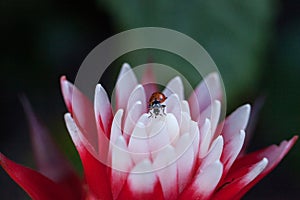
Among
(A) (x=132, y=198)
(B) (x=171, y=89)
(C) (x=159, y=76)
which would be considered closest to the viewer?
(A) (x=132, y=198)

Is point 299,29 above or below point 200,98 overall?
above

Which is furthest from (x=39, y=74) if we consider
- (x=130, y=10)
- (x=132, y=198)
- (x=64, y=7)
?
(x=132, y=198)

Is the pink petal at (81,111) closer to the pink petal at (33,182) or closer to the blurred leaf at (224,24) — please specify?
the pink petal at (33,182)

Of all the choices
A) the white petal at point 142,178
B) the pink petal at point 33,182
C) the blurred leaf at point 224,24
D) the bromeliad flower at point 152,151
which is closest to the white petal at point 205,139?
the bromeliad flower at point 152,151

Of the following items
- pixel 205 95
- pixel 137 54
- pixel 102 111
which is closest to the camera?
pixel 102 111

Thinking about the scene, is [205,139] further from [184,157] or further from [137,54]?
[137,54]

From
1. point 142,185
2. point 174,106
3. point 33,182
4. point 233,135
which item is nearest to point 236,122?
point 233,135

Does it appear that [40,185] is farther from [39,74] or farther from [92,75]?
[39,74]
